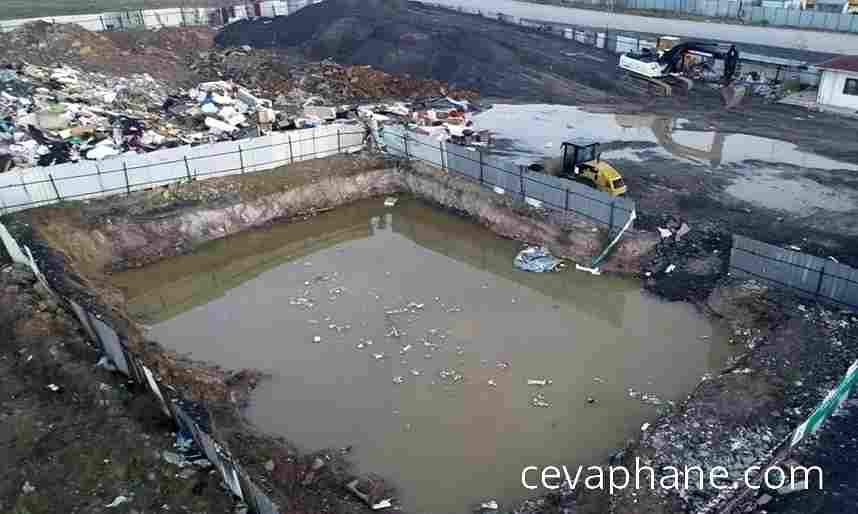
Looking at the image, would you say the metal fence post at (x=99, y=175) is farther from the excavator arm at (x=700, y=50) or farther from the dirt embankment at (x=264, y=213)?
the excavator arm at (x=700, y=50)

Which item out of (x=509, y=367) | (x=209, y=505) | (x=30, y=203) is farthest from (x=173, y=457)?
(x=30, y=203)

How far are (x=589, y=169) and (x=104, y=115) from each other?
19.7 m

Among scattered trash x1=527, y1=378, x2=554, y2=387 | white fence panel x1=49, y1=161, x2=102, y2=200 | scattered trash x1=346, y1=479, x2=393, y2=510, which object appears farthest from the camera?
white fence panel x1=49, y1=161, x2=102, y2=200

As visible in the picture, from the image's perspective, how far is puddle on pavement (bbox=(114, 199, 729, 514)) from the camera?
13.4 m

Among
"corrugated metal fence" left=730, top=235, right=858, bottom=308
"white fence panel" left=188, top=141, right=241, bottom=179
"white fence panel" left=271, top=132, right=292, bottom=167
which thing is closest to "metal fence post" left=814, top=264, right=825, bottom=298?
"corrugated metal fence" left=730, top=235, right=858, bottom=308

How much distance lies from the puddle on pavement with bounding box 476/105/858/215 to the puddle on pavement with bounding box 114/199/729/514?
24.2 ft

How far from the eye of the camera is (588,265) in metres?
19.9

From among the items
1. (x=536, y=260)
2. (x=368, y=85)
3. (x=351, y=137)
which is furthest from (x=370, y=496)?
(x=368, y=85)

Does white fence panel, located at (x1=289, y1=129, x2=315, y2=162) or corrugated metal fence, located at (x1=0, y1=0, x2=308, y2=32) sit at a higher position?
corrugated metal fence, located at (x1=0, y1=0, x2=308, y2=32)

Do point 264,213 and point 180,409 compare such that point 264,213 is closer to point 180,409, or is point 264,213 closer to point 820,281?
point 180,409

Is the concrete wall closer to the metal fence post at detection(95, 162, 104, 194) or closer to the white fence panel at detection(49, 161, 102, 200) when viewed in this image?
the metal fence post at detection(95, 162, 104, 194)

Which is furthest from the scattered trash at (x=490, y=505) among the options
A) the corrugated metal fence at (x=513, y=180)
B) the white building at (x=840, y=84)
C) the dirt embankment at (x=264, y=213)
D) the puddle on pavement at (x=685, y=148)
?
the white building at (x=840, y=84)
